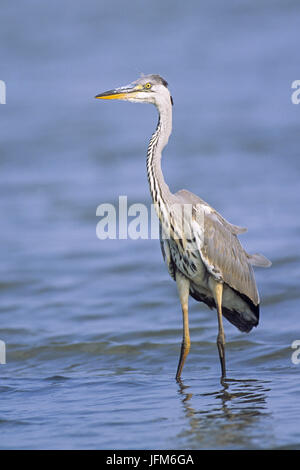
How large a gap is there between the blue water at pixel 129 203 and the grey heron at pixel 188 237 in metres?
0.85

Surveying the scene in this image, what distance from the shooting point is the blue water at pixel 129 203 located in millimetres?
6938

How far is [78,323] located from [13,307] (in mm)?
1286

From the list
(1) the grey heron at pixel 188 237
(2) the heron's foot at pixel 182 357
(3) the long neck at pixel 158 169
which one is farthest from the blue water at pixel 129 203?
(3) the long neck at pixel 158 169

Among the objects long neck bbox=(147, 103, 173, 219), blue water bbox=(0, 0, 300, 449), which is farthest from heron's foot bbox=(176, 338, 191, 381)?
long neck bbox=(147, 103, 173, 219)

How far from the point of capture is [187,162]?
1789 cm

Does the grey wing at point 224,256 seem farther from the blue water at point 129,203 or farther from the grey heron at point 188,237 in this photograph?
the blue water at point 129,203

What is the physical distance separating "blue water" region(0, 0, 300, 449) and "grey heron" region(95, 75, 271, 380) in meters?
0.85

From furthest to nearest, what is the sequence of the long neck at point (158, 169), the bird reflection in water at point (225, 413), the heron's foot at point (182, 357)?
the heron's foot at point (182, 357) → the long neck at point (158, 169) → the bird reflection in water at point (225, 413)

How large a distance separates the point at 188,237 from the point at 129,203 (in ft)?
25.9

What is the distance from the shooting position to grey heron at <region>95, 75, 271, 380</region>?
25.5 feet

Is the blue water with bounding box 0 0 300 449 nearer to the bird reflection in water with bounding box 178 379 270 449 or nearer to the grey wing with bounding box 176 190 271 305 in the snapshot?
the bird reflection in water with bounding box 178 379 270 449

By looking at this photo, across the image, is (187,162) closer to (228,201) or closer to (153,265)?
(228,201)

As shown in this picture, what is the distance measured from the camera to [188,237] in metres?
7.86

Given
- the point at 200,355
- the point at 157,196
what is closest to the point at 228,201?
the point at 200,355
